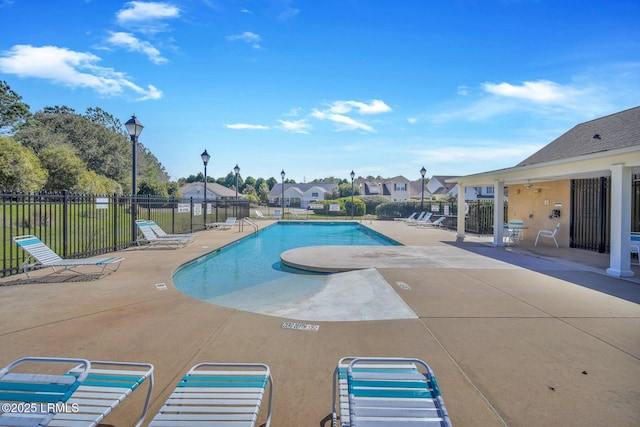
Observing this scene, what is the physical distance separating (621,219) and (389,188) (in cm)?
5065

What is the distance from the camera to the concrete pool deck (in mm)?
2486

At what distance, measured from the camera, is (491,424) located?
2.24m

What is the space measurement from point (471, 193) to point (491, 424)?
5043cm

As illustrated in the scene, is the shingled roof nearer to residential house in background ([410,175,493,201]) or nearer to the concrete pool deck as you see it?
the concrete pool deck

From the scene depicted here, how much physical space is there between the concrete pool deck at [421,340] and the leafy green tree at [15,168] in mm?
14213

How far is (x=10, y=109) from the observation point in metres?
29.6

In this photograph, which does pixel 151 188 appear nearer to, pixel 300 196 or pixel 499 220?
pixel 499 220

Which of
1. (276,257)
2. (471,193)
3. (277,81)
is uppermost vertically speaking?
(277,81)

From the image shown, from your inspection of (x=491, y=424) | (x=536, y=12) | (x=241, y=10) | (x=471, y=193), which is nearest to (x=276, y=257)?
(x=241, y=10)

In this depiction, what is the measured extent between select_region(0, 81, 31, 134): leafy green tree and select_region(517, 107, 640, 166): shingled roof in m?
39.4

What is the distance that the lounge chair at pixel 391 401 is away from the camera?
1815mm

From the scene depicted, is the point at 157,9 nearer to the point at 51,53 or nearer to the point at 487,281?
the point at 51,53

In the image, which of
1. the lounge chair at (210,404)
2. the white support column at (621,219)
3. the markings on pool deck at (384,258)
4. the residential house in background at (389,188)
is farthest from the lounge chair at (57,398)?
the residential house in background at (389,188)

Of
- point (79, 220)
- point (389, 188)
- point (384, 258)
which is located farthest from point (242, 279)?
point (389, 188)
